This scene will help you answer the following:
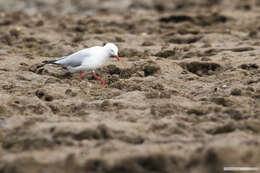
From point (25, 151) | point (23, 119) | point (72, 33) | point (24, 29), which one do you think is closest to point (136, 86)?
point (23, 119)

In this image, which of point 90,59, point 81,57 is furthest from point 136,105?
point 81,57

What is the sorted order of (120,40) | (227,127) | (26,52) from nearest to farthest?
(227,127) < (26,52) < (120,40)

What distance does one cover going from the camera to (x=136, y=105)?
5.79 meters

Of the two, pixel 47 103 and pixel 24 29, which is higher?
pixel 24 29

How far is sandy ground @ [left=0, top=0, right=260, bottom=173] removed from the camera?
406cm

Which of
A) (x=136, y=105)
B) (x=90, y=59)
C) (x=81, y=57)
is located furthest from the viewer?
(x=81, y=57)

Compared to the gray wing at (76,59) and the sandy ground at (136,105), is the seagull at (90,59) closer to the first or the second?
the gray wing at (76,59)

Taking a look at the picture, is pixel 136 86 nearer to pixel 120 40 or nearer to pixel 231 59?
pixel 231 59

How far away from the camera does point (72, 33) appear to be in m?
12.3

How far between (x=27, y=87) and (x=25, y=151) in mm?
2676

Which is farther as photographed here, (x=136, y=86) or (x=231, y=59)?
(x=231, y=59)

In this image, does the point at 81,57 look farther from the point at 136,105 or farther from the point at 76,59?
the point at 136,105

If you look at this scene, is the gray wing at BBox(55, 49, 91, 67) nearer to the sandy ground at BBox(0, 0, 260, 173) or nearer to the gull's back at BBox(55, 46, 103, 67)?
the gull's back at BBox(55, 46, 103, 67)

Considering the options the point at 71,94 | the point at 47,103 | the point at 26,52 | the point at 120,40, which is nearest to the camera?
the point at 47,103
